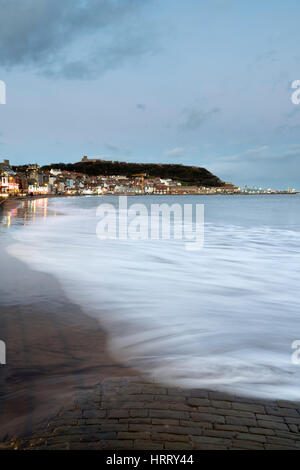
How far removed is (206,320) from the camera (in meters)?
7.69

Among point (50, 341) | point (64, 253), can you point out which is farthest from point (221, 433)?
point (64, 253)

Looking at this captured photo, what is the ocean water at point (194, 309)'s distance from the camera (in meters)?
5.08

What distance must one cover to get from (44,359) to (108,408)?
5.72ft

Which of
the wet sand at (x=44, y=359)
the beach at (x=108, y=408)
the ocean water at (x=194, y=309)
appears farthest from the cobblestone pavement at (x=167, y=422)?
the ocean water at (x=194, y=309)

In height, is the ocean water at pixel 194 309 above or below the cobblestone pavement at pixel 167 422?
below

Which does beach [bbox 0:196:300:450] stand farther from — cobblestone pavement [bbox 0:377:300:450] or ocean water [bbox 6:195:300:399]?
ocean water [bbox 6:195:300:399]

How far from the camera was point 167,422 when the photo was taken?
358 centimetres

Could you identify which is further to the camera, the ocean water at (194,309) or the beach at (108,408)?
the ocean water at (194,309)

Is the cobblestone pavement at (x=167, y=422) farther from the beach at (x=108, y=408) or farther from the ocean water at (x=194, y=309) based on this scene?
the ocean water at (x=194, y=309)

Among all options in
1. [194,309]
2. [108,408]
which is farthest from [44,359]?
[194,309]

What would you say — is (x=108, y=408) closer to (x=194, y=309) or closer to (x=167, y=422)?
(x=167, y=422)

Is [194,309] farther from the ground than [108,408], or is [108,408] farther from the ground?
[108,408]
